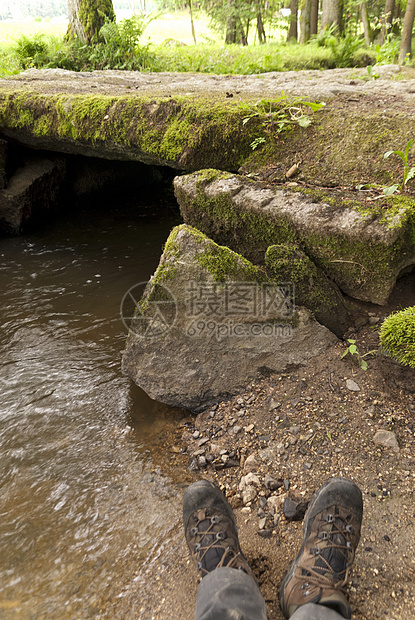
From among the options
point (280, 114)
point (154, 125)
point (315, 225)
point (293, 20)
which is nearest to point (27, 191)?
point (154, 125)

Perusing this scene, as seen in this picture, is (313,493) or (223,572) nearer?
(223,572)

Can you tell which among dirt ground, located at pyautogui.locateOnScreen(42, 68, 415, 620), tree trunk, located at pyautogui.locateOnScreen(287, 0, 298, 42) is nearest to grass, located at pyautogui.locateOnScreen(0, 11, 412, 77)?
tree trunk, located at pyautogui.locateOnScreen(287, 0, 298, 42)

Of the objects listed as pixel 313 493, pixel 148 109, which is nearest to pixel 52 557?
pixel 313 493

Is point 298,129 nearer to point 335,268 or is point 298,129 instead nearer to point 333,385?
point 335,268

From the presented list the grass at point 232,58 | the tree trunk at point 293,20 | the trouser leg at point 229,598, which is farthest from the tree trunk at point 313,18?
the trouser leg at point 229,598

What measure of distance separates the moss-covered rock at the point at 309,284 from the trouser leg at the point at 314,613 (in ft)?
7.32

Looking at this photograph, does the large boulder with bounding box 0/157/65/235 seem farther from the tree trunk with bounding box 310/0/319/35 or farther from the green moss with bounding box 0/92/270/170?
the tree trunk with bounding box 310/0/319/35

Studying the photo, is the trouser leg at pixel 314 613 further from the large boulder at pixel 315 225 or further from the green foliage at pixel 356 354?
the large boulder at pixel 315 225

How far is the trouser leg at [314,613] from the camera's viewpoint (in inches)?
72.0

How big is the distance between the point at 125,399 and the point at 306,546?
86.7 inches

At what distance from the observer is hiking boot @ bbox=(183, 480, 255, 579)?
2215mm

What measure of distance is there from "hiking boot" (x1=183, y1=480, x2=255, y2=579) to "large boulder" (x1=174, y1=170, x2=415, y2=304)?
2250 mm

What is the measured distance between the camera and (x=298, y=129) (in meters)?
4.31

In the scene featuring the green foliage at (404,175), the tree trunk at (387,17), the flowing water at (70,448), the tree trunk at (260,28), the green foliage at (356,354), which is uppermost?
the tree trunk at (260,28)
